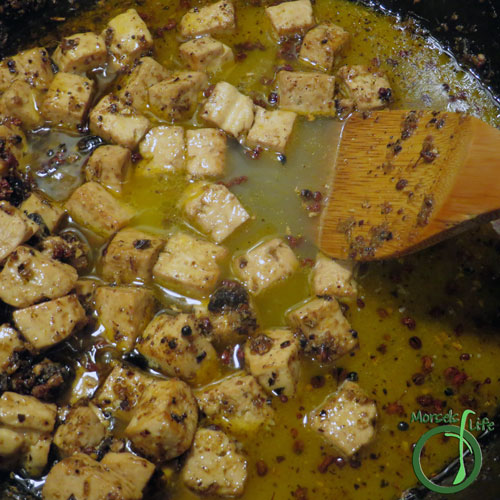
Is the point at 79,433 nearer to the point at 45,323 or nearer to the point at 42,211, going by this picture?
the point at 45,323

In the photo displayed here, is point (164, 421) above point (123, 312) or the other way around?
the other way around

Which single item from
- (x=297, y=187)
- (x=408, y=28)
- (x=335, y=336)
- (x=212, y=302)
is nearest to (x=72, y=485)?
(x=212, y=302)


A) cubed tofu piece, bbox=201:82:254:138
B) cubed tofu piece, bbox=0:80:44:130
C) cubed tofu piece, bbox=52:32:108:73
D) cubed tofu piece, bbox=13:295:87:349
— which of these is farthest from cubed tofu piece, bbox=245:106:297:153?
cubed tofu piece, bbox=13:295:87:349

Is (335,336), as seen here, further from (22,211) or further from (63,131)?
(63,131)

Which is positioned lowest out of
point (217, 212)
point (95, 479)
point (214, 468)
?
point (214, 468)

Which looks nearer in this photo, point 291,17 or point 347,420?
point 347,420

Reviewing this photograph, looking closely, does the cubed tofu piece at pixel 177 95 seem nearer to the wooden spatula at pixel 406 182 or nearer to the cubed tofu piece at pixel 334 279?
the wooden spatula at pixel 406 182

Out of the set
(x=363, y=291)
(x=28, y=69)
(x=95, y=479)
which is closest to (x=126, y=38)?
(x=28, y=69)
